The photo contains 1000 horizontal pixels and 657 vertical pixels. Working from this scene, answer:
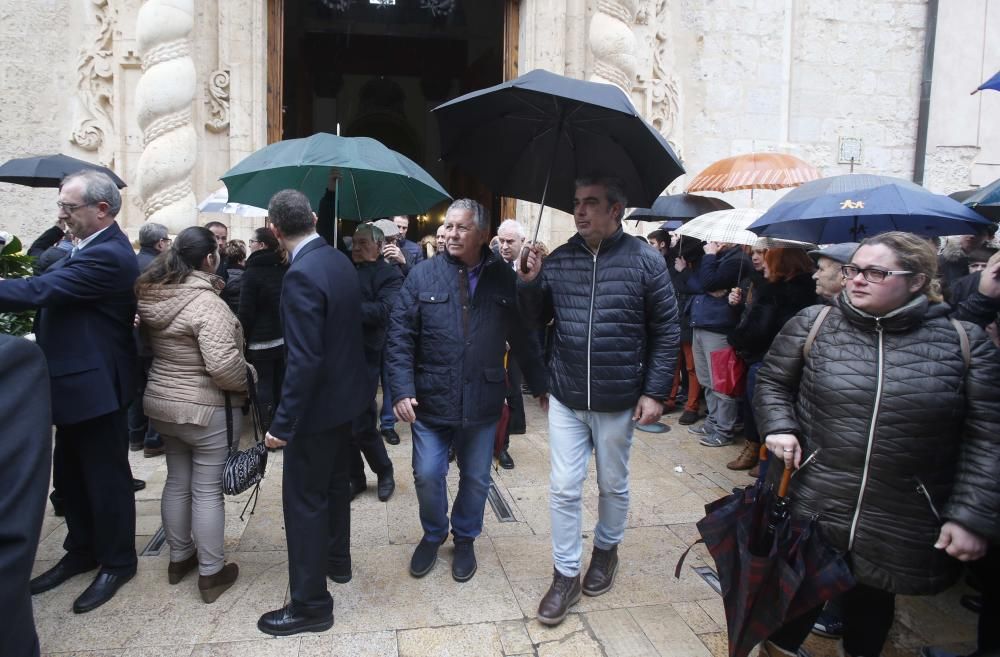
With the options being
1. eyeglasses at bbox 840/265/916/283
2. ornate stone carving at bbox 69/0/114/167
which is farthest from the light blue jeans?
ornate stone carving at bbox 69/0/114/167

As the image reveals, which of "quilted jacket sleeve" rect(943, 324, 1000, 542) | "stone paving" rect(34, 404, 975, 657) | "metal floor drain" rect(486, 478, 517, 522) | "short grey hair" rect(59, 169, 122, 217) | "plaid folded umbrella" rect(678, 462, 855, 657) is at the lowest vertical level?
"stone paving" rect(34, 404, 975, 657)

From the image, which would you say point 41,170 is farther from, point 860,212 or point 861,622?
point 861,622

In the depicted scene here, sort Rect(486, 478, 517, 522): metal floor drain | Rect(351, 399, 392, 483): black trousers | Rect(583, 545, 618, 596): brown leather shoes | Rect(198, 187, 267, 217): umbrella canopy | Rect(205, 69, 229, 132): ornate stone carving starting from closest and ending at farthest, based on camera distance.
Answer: Rect(583, 545, 618, 596): brown leather shoes
Rect(486, 478, 517, 522): metal floor drain
Rect(351, 399, 392, 483): black trousers
Rect(198, 187, 267, 217): umbrella canopy
Rect(205, 69, 229, 132): ornate stone carving

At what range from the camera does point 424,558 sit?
11.6 ft

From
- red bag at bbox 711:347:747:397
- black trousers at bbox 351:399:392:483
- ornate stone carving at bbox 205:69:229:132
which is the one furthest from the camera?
ornate stone carving at bbox 205:69:229:132

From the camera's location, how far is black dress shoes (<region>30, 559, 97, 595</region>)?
129 inches

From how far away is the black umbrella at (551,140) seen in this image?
2.92 m

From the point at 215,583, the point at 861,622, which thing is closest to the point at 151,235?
the point at 215,583

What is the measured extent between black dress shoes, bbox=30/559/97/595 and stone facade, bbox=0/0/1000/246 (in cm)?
394

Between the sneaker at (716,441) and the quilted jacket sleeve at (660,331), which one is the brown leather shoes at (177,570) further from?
the sneaker at (716,441)

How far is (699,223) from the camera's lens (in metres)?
5.42

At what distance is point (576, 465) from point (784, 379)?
1066 mm

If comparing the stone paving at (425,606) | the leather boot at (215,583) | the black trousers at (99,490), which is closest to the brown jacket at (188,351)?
the black trousers at (99,490)

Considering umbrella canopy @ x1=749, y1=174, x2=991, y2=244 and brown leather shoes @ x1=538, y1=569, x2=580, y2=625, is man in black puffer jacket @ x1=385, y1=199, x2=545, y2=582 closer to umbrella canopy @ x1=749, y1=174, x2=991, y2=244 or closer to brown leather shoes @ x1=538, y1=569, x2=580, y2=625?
brown leather shoes @ x1=538, y1=569, x2=580, y2=625
